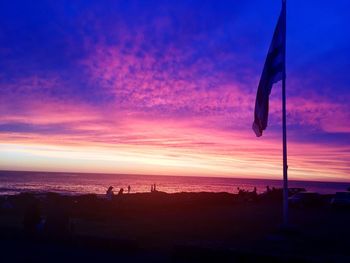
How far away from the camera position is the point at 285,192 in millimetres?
15617

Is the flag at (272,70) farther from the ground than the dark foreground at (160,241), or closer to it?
farther from the ground

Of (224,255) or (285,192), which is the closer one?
(224,255)

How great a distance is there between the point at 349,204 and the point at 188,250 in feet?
97.5

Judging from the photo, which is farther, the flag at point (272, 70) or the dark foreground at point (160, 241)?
the flag at point (272, 70)

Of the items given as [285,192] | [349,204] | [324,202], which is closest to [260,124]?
[285,192]

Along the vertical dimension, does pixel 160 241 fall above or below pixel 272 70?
below

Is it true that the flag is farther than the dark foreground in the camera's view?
Yes

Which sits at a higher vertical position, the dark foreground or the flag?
the flag

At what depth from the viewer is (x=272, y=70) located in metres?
16.6

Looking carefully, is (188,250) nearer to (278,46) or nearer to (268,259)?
(268,259)

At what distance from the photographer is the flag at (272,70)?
16266 millimetres

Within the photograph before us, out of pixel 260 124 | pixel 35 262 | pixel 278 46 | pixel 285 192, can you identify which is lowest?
pixel 35 262

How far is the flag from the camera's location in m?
16.3

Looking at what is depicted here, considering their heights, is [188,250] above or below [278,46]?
below
